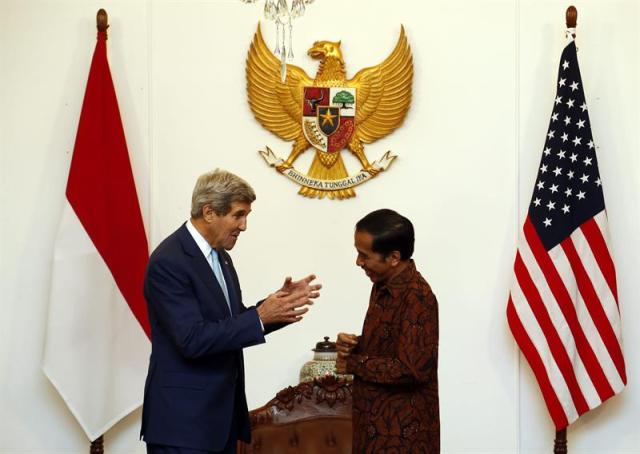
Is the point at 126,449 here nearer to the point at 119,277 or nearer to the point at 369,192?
the point at 119,277

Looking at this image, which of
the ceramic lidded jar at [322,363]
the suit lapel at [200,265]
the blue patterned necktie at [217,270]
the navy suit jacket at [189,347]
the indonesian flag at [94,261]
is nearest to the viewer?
the navy suit jacket at [189,347]

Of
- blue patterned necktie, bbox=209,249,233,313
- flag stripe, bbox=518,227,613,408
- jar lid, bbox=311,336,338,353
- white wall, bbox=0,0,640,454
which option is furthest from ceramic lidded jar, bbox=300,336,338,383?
blue patterned necktie, bbox=209,249,233,313

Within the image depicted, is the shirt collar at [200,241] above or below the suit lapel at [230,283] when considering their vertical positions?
above

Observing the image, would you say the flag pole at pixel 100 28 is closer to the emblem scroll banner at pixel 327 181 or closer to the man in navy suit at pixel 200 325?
the emblem scroll banner at pixel 327 181

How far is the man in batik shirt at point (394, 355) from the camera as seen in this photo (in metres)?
3.06

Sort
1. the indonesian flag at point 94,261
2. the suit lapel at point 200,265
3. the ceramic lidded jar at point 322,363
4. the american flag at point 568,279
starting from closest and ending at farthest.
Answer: the suit lapel at point 200,265 → the ceramic lidded jar at point 322,363 → the american flag at point 568,279 → the indonesian flag at point 94,261

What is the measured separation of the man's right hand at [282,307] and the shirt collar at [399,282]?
314 mm

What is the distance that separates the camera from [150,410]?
10.9 feet

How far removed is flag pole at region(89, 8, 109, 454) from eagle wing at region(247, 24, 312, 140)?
75 centimetres

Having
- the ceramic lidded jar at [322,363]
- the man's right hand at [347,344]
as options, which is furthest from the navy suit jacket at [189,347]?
the ceramic lidded jar at [322,363]

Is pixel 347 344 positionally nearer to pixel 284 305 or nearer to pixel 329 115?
pixel 284 305

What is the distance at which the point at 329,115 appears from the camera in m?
5.26

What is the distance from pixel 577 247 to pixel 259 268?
163cm

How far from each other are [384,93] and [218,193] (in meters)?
2.07
